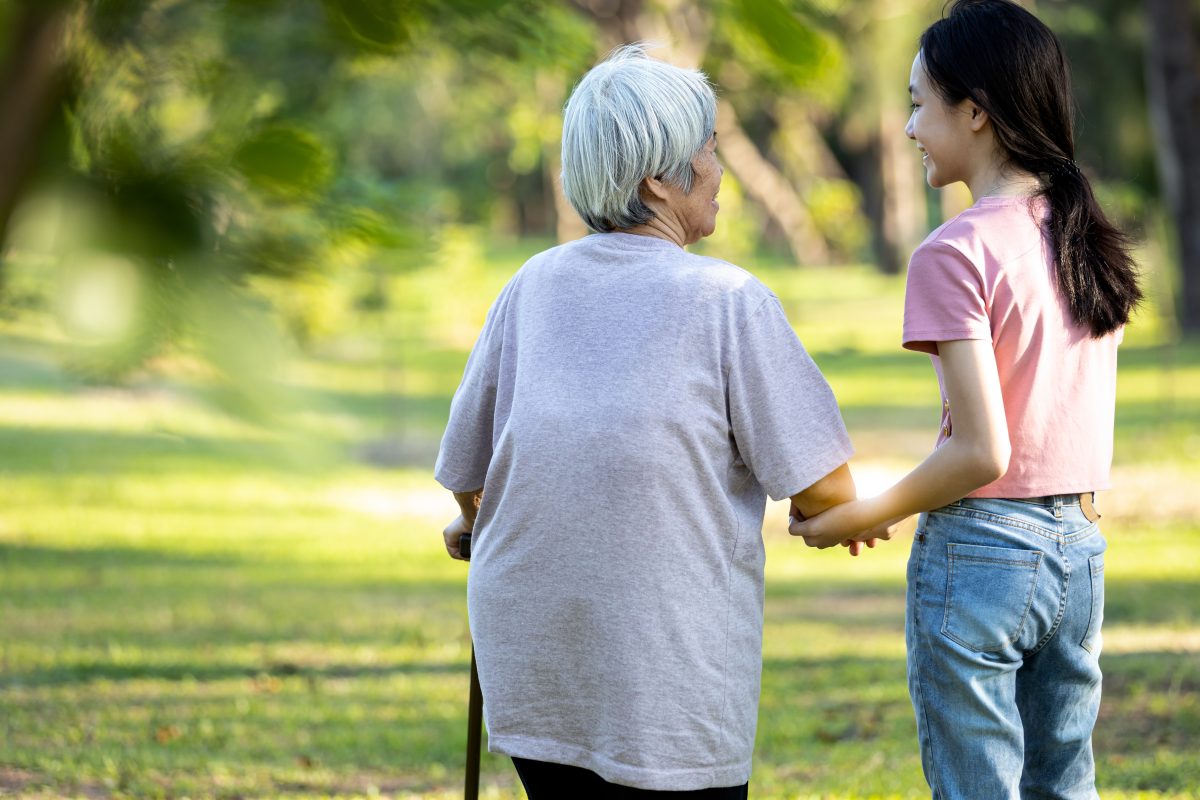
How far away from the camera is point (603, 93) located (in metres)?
2.33

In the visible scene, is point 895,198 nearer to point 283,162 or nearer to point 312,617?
point 312,617

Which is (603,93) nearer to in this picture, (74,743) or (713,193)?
(713,193)

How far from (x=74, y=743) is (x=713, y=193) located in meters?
3.93

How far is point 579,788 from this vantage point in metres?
2.44

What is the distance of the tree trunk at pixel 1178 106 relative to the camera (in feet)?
51.3

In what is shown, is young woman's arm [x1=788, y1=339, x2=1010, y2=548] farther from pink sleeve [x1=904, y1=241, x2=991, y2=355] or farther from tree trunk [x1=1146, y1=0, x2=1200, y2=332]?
tree trunk [x1=1146, y1=0, x2=1200, y2=332]

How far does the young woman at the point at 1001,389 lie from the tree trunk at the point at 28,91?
180 centimetres

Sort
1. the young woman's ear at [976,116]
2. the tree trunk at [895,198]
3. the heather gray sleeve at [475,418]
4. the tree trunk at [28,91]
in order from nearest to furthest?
1. the tree trunk at [28,91]
2. the young woman's ear at [976,116]
3. the heather gray sleeve at [475,418]
4. the tree trunk at [895,198]

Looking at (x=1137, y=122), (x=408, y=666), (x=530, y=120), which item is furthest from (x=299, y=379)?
(x=1137, y=122)

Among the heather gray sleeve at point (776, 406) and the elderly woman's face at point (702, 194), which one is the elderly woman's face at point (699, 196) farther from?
the heather gray sleeve at point (776, 406)

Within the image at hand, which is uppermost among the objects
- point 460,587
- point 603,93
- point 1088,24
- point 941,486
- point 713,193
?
point 1088,24

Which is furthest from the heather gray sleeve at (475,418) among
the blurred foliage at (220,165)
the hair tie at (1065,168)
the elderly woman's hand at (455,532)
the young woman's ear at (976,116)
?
the blurred foliage at (220,165)

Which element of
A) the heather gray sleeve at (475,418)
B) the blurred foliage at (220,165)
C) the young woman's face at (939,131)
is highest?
the young woman's face at (939,131)

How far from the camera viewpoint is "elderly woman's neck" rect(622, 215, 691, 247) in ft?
7.91
